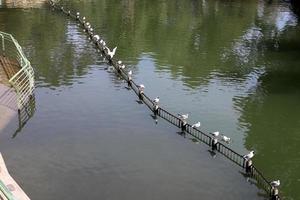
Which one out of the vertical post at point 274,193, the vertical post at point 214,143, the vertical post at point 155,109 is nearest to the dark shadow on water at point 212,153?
the vertical post at point 214,143

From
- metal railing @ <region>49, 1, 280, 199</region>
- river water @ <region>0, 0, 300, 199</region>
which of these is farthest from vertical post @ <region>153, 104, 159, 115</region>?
river water @ <region>0, 0, 300, 199</region>

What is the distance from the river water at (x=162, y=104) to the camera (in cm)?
3083

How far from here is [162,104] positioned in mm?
43906

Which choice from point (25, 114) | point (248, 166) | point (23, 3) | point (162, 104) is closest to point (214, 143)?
point (248, 166)

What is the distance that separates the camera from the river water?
1214 inches

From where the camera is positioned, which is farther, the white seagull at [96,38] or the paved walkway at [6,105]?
the white seagull at [96,38]

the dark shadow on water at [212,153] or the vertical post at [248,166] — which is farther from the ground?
the vertical post at [248,166]

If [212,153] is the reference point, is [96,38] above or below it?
above

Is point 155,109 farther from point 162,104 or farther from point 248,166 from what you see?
point 248,166

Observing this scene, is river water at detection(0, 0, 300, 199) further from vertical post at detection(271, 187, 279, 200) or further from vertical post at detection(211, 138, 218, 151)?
vertical post at detection(271, 187, 279, 200)

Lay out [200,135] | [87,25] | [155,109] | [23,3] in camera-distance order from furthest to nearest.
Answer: [23,3], [87,25], [155,109], [200,135]

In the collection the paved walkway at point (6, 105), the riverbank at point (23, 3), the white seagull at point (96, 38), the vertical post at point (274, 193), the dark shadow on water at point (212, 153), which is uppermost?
the riverbank at point (23, 3)

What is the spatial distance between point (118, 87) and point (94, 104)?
5.27 meters

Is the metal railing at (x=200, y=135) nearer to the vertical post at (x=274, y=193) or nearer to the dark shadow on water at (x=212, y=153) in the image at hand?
the vertical post at (x=274, y=193)
